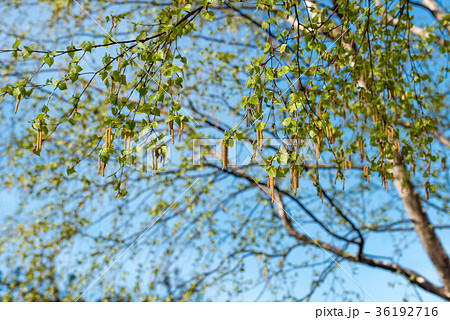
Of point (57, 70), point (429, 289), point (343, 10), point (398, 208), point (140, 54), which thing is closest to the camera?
point (140, 54)

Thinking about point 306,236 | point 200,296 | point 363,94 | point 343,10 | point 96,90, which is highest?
point 96,90

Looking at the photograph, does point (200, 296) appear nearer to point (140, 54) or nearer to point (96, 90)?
point (96, 90)

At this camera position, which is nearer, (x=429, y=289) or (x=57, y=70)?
(x=429, y=289)

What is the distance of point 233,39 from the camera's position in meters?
4.00

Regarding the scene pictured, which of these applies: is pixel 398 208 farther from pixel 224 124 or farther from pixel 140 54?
pixel 140 54

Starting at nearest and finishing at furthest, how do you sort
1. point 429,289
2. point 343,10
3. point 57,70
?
point 343,10, point 429,289, point 57,70

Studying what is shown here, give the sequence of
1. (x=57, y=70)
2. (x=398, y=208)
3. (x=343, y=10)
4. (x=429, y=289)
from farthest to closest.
Answer: (x=398, y=208)
(x=57, y=70)
(x=429, y=289)
(x=343, y=10)

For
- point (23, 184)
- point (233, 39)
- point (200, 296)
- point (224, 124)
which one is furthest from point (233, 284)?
point (233, 39)

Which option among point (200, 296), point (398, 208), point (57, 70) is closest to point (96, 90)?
point (57, 70)

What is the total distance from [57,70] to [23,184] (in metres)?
1.04

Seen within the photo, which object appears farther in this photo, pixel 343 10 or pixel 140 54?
pixel 343 10

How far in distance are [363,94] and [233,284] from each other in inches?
90.9

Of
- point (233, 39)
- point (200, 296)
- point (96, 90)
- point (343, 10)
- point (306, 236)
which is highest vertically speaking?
point (233, 39)

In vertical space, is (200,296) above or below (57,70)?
below
